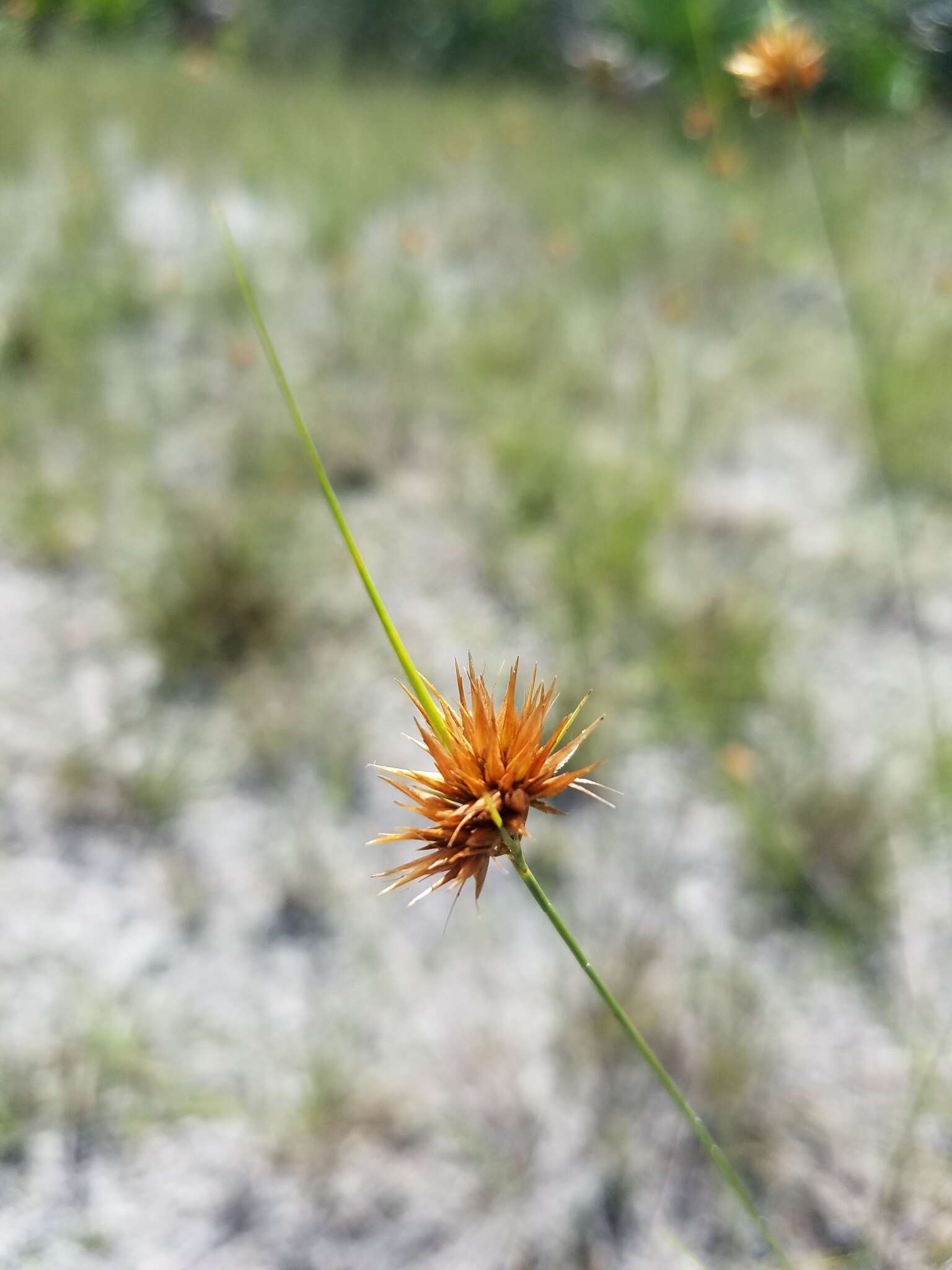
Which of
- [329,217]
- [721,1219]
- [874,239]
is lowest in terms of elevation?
[721,1219]

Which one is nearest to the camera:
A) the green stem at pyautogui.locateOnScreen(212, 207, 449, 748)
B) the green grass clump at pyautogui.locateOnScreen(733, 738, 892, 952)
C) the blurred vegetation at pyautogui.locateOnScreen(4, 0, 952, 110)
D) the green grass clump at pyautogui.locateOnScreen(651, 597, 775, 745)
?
the green stem at pyautogui.locateOnScreen(212, 207, 449, 748)

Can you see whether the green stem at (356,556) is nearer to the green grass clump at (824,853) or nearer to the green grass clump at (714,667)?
the green grass clump at (824,853)

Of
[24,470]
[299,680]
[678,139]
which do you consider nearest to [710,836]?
[299,680]

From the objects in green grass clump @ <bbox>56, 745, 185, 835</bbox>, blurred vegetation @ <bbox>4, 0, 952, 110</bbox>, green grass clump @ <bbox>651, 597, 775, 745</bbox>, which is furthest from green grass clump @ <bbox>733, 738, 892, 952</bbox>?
blurred vegetation @ <bbox>4, 0, 952, 110</bbox>

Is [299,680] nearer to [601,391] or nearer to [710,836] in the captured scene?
[710,836]

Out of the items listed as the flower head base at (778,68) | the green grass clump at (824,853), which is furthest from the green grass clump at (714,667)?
the flower head base at (778,68)

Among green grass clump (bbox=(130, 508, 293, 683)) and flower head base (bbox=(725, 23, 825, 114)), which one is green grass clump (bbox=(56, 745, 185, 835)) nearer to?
green grass clump (bbox=(130, 508, 293, 683))

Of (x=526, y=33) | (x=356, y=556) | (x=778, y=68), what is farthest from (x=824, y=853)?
(x=526, y=33)
